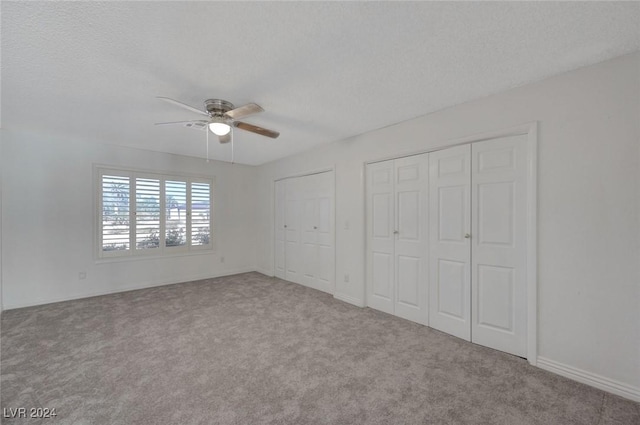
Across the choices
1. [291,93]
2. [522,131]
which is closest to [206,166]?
[291,93]

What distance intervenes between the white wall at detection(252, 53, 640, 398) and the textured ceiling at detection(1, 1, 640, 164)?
0.73 feet

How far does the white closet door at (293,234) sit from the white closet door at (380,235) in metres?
1.65

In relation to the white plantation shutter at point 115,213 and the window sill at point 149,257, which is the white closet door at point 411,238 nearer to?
the window sill at point 149,257

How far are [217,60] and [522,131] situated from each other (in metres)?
2.62

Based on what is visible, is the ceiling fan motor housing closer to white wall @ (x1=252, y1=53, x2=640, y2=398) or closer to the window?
white wall @ (x1=252, y1=53, x2=640, y2=398)

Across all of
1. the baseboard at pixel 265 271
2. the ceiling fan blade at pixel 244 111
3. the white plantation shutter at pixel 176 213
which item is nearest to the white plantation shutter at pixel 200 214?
the white plantation shutter at pixel 176 213

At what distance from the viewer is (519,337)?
7.38 feet

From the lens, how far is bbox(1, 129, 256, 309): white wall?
3.41m

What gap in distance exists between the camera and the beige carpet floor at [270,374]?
1626mm

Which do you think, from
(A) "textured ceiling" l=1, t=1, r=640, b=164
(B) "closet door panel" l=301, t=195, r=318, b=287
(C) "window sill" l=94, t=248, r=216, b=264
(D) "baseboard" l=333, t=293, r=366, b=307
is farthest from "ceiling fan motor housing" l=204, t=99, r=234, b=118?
(C) "window sill" l=94, t=248, r=216, b=264

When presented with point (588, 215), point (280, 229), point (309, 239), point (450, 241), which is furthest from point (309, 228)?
point (588, 215)

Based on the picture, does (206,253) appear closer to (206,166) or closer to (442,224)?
(206,166)

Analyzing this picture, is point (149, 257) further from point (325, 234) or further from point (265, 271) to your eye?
point (325, 234)

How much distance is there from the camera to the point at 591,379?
188 cm
